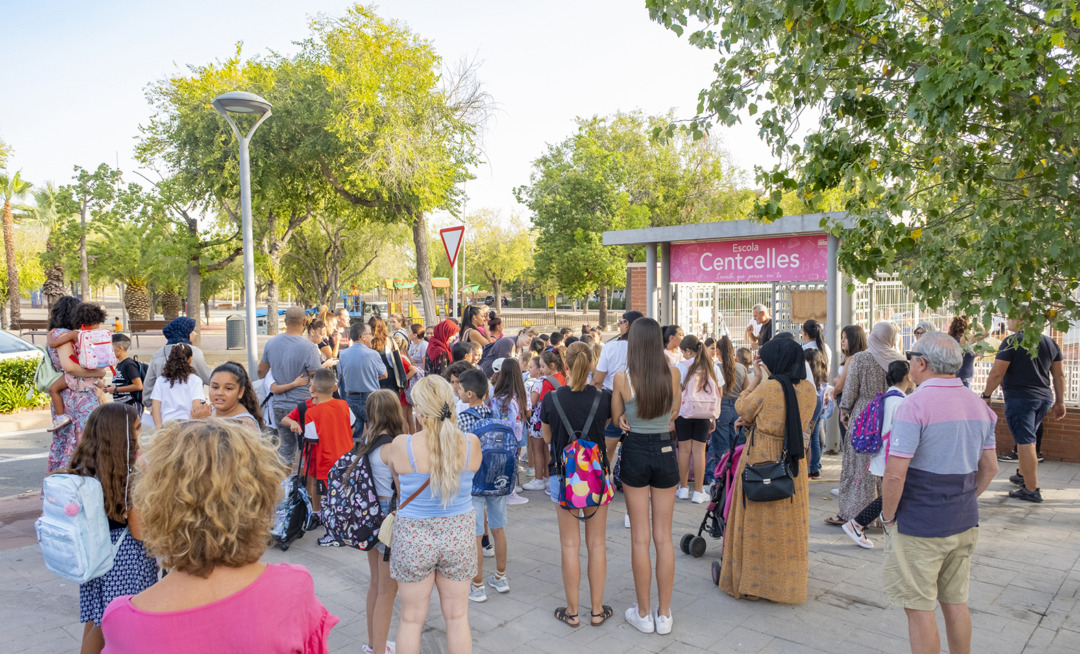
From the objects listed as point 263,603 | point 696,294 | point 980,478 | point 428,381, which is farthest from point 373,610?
point 696,294

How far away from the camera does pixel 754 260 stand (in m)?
9.55

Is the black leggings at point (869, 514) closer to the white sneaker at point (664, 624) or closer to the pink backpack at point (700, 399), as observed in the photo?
the pink backpack at point (700, 399)

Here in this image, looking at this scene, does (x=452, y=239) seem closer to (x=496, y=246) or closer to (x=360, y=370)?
(x=360, y=370)

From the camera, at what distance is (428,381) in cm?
347

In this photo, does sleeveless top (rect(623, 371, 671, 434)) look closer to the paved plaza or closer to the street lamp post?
the paved plaza

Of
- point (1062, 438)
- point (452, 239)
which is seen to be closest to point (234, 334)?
point (452, 239)

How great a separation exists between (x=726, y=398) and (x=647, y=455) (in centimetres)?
361

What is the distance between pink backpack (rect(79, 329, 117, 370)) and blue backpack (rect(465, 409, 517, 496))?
133 inches

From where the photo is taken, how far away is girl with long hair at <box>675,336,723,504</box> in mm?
6594

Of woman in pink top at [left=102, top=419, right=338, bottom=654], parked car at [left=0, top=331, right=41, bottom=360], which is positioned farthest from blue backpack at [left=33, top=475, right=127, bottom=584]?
parked car at [left=0, top=331, right=41, bottom=360]

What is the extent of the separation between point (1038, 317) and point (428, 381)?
320cm

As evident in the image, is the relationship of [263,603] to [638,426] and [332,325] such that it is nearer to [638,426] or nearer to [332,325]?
[638,426]

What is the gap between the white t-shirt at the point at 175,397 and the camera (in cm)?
550

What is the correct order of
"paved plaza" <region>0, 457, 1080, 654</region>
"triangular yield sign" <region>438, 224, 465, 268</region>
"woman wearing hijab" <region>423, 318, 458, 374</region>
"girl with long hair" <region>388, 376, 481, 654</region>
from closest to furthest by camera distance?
"girl with long hair" <region>388, 376, 481, 654</region>
"paved plaza" <region>0, 457, 1080, 654</region>
"woman wearing hijab" <region>423, 318, 458, 374</region>
"triangular yield sign" <region>438, 224, 465, 268</region>
